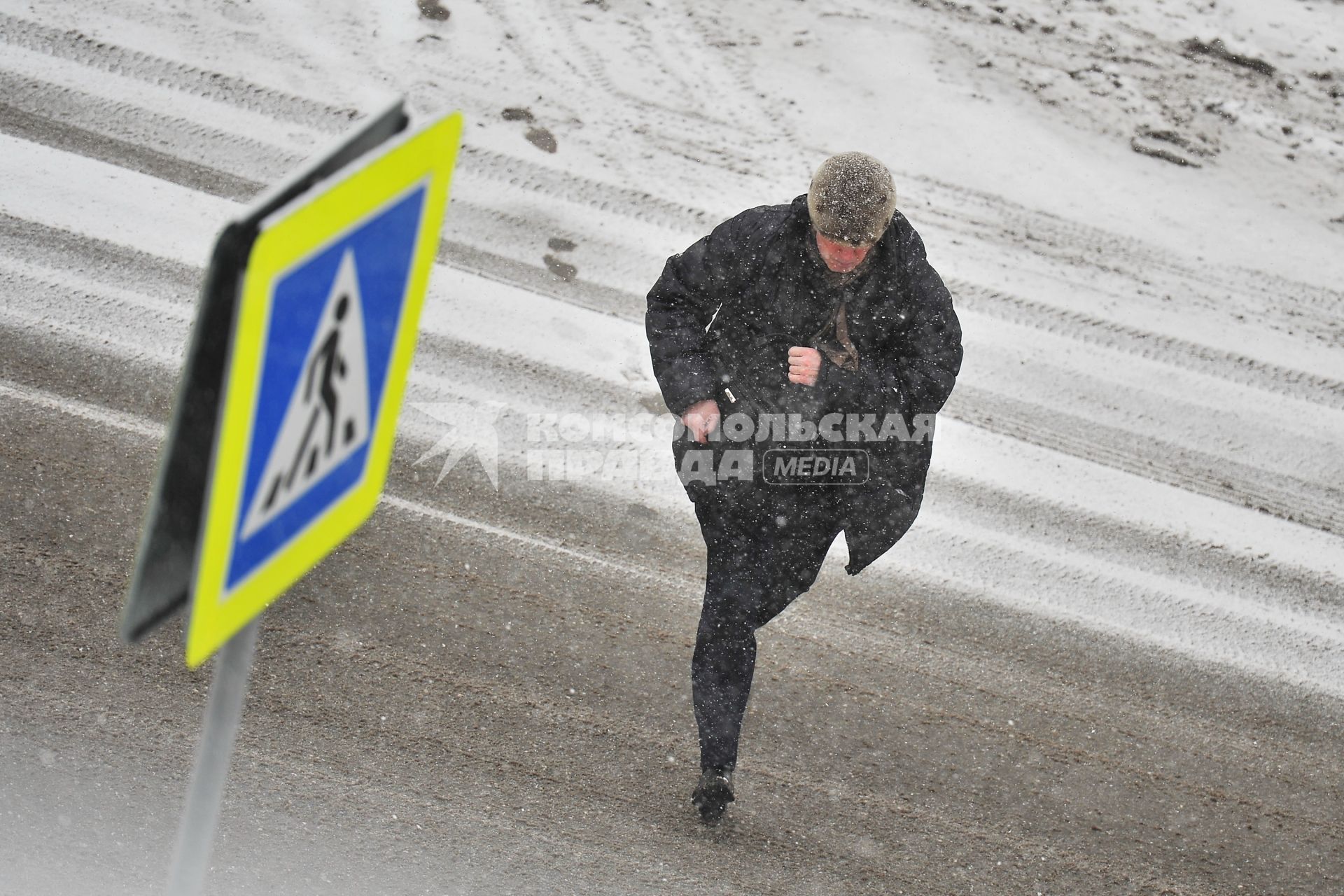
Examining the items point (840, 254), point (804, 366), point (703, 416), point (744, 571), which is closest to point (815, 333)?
point (804, 366)

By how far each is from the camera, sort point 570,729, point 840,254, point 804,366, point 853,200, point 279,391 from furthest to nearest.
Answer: point 570,729 → point 804,366 → point 840,254 → point 853,200 → point 279,391

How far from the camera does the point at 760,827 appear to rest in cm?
412

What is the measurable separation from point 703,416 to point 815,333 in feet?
1.34

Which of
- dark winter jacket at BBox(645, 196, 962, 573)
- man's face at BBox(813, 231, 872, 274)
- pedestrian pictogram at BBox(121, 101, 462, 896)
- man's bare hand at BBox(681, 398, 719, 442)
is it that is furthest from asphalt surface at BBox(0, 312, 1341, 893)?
pedestrian pictogram at BBox(121, 101, 462, 896)

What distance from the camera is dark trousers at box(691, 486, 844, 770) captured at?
12.1ft

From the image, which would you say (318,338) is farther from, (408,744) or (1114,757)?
(1114,757)

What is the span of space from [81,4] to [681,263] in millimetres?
5042

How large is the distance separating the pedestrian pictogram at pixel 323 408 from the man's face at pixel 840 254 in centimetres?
175

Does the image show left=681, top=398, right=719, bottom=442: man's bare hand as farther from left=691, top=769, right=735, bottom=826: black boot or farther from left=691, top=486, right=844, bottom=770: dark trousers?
left=691, top=769, right=735, bottom=826: black boot

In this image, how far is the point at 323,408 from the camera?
1.88m

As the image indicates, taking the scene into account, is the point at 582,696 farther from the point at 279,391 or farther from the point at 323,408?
the point at 279,391

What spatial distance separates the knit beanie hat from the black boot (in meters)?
1.75

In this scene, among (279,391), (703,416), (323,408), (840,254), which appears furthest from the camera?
(703,416)

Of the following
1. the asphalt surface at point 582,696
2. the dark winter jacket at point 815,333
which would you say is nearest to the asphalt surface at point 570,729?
the asphalt surface at point 582,696
